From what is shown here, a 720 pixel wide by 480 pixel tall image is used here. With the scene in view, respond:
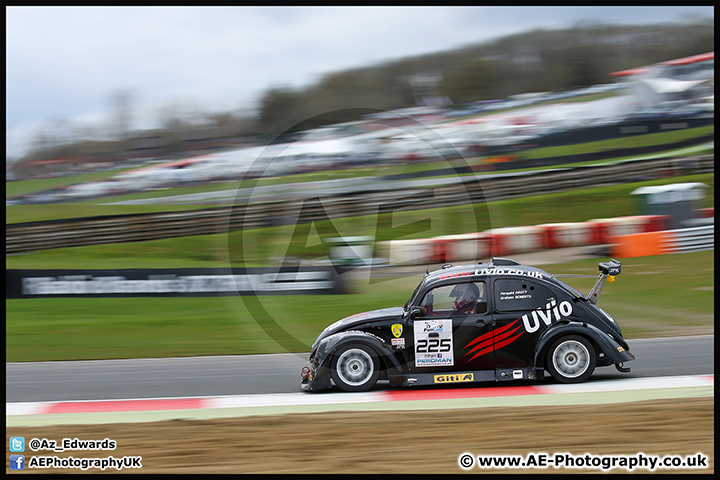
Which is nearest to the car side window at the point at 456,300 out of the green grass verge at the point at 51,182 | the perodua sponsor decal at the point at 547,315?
the perodua sponsor decal at the point at 547,315

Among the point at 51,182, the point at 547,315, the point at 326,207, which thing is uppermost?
the point at 51,182

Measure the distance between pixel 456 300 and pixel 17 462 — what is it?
4434mm

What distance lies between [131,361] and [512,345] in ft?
18.0

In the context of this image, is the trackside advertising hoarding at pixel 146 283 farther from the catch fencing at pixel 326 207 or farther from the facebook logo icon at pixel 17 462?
the facebook logo icon at pixel 17 462

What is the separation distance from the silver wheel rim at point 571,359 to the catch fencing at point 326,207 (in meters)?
12.1

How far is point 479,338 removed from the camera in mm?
6605

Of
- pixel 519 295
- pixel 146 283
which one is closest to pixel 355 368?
pixel 519 295

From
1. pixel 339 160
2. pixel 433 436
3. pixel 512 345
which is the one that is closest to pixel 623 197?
pixel 339 160

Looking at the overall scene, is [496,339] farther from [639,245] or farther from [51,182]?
[51,182]

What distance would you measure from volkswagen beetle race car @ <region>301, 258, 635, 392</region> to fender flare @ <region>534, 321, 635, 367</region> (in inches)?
0.4

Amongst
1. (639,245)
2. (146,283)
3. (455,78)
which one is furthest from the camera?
(455,78)

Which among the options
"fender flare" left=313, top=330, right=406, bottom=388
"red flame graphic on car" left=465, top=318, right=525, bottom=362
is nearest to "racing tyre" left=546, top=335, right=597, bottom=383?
"red flame graphic on car" left=465, top=318, right=525, bottom=362

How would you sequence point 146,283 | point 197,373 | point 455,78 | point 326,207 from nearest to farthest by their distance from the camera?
point 197,373 → point 146,283 → point 326,207 → point 455,78

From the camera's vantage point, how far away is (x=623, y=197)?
20.3 meters
